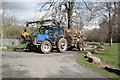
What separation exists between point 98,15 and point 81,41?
2608 cm

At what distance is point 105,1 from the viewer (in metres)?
50.2

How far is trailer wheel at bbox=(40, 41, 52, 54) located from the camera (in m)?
21.8

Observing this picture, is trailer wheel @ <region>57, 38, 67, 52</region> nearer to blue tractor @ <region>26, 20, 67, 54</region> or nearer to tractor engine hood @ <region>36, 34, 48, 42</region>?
blue tractor @ <region>26, 20, 67, 54</region>

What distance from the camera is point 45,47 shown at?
22109mm

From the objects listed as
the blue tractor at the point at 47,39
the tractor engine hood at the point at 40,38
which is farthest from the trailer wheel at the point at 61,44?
the tractor engine hood at the point at 40,38

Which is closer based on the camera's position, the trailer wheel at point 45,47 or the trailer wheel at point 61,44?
the trailer wheel at point 45,47

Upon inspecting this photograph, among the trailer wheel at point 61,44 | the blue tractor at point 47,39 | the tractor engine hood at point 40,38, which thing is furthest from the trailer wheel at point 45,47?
the trailer wheel at point 61,44

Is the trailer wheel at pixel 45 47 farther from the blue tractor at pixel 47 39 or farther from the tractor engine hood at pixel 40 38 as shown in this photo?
the tractor engine hood at pixel 40 38

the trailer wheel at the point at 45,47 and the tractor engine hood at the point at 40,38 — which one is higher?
the tractor engine hood at the point at 40,38

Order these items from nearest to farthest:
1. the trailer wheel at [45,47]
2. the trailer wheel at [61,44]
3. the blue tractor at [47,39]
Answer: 1. the trailer wheel at [45,47]
2. the blue tractor at [47,39]
3. the trailer wheel at [61,44]

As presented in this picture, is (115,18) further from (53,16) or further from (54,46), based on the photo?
(54,46)

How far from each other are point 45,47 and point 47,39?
0.90m

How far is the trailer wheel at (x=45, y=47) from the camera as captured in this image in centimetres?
2182

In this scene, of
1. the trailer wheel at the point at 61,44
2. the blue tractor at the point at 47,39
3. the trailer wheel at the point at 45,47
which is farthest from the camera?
the trailer wheel at the point at 61,44
